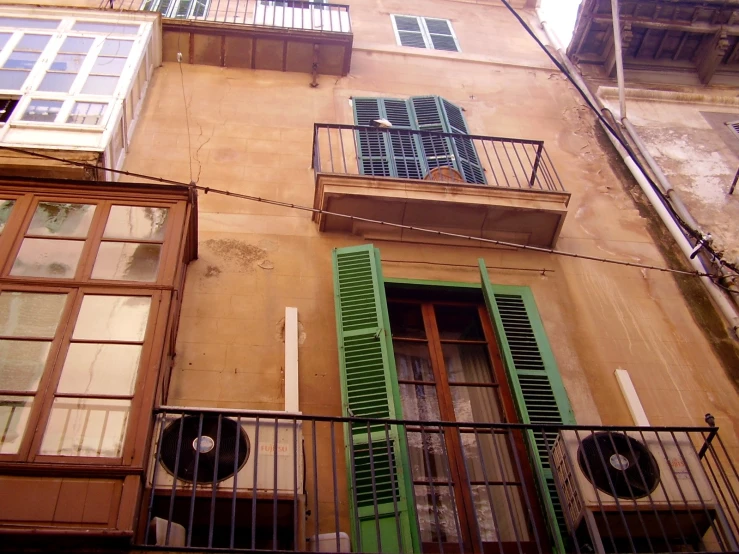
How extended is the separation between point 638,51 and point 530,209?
18.6 ft

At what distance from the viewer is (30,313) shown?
523cm

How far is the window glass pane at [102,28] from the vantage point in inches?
369

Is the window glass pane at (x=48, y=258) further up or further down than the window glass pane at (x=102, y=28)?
further down

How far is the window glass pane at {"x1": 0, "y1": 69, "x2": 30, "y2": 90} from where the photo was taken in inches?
324

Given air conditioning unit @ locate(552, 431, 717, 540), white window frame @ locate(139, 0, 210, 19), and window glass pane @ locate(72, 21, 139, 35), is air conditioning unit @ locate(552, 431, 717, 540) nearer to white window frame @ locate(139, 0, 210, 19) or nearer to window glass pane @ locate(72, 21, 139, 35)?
window glass pane @ locate(72, 21, 139, 35)

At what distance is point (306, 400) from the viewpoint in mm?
6305

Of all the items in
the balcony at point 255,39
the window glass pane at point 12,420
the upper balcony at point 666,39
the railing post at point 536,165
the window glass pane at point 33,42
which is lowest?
the window glass pane at point 12,420

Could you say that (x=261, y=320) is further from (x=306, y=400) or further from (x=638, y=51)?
(x=638, y=51)

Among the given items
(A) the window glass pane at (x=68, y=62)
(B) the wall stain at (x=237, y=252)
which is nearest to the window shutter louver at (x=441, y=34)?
(A) the window glass pane at (x=68, y=62)

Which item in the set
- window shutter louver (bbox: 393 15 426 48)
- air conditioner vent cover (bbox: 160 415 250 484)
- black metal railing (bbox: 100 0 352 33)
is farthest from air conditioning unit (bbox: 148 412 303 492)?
window shutter louver (bbox: 393 15 426 48)

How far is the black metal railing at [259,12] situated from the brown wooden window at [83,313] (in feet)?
18.2

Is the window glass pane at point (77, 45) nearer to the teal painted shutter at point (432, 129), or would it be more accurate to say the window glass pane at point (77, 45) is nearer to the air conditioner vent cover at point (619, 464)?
the teal painted shutter at point (432, 129)

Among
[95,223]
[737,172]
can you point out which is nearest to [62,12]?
[95,223]

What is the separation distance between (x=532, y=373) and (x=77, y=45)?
6.39 metres
